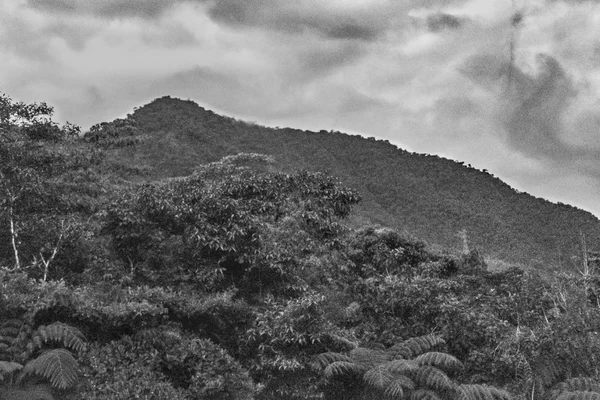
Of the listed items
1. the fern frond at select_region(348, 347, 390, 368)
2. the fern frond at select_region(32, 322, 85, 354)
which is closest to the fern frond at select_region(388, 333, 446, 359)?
the fern frond at select_region(348, 347, 390, 368)

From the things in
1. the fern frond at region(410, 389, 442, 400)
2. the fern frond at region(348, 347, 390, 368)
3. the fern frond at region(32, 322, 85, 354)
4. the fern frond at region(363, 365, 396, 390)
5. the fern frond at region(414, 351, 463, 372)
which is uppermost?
the fern frond at region(414, 351, 463, 372)

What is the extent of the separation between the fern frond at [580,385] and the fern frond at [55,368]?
23.4 feet

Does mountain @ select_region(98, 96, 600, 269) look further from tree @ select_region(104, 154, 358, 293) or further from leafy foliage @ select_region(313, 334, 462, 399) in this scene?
leafy foliage @ select_region(313, 334, 462, 399)

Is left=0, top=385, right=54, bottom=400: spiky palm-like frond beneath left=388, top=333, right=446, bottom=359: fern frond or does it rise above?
beneath

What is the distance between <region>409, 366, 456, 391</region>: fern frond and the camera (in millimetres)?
9117

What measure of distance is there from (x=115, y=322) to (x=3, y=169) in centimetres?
427

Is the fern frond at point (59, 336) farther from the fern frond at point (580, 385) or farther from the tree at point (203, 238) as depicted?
the fern frond at point (580, 385)

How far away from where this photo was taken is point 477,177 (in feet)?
157

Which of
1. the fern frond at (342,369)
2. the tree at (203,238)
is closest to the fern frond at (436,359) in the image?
the fern frond at (342,369)

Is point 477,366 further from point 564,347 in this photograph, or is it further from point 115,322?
point 115,322

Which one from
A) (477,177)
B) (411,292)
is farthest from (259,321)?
(477,177)

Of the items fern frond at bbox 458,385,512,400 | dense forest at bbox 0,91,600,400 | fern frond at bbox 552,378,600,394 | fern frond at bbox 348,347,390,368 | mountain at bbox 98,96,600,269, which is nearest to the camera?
dense forest at bbox 0,91,600,400

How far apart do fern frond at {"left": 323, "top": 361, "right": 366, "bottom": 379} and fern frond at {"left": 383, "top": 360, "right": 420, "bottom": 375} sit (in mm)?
429

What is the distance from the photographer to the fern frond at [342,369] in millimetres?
9102
